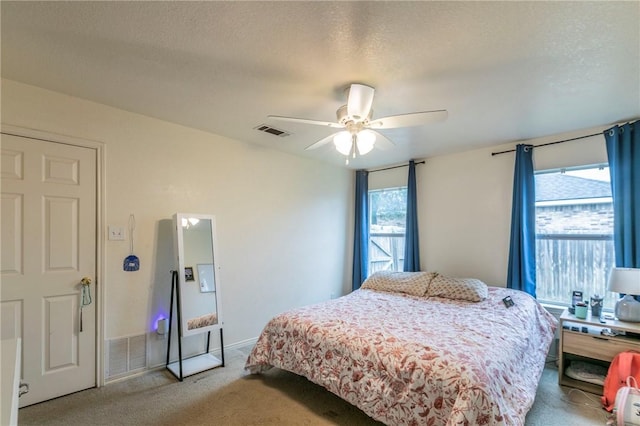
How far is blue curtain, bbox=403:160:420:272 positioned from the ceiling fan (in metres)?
1.97

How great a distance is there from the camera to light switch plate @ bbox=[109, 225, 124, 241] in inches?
105

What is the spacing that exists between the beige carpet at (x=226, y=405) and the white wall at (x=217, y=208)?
0.47 meters

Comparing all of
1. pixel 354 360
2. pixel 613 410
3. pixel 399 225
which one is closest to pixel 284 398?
pixel 354 360

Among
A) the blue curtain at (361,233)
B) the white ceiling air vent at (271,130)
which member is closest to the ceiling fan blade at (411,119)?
the white ceiling air vent at (271,130)

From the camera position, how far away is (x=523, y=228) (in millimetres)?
3336

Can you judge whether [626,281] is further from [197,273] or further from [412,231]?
[197,273]

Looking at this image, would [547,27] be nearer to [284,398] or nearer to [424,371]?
[424,371]

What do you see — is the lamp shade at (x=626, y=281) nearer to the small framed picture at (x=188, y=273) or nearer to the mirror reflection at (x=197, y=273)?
the mirror reflection at (x=197, y=273)

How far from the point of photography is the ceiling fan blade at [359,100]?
2096mm

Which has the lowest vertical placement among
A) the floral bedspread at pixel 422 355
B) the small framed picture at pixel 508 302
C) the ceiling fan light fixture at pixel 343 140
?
the floral bedspread at pixel 422 355

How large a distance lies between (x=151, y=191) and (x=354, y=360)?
236 cm

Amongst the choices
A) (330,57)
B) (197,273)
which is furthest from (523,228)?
(197,273)

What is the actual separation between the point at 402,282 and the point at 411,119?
84.7 inches

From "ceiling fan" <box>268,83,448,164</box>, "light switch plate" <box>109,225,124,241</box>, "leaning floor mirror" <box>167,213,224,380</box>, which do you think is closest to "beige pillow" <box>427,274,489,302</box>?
"ceiling fan" <box>268,83,448,164</box>
